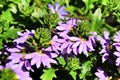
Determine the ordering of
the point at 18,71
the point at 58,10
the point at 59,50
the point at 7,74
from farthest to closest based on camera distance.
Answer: the point at 58,10
the point at 59,50
the point at 18,71
the point at 7,74

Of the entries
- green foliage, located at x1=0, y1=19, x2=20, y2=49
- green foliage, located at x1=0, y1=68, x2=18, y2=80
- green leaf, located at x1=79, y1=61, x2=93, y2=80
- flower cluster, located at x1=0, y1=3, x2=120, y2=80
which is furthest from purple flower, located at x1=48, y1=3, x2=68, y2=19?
green foliage, located at x1=0, y1=68, x2=18, y2=80

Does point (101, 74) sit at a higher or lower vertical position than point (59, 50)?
lower

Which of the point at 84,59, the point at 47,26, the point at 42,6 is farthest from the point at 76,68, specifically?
the point at 42,6

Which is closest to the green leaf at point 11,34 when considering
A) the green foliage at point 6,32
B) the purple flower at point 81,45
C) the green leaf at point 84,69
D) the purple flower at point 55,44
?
the green foliage at point 6,32

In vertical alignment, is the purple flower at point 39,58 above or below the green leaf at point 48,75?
above

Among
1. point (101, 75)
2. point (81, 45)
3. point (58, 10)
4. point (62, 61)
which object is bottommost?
point (101, 75)

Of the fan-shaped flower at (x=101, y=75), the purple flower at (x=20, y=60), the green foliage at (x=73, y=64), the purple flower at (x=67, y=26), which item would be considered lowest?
the fan-shaped flower at (x=101, y=75)

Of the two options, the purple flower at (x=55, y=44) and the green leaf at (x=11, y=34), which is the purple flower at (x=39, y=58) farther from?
the green leaf at (x=11, y=34)

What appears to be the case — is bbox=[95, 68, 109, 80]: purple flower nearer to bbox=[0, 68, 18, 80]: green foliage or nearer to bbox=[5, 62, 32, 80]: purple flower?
bbox=[5, 62, 32, 80]: purple flower

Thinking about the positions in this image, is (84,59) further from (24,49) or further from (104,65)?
(24,49)

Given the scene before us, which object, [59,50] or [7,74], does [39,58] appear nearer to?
[59,50]

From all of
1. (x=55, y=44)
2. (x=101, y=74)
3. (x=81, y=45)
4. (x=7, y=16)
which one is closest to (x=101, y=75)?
(x=101, y=74)

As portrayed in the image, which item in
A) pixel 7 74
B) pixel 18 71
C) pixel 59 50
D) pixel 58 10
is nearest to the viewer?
pixel 7 74
